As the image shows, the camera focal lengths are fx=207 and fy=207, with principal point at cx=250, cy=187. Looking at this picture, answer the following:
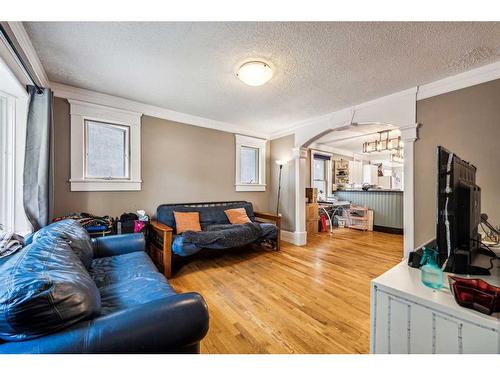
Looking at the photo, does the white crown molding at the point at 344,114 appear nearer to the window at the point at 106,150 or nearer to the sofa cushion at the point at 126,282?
the window at the point at 106,150

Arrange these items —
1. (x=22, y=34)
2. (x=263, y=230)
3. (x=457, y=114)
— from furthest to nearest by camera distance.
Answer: (x=263, y=230) < (x=457, y=114) < (x=22, y=34)

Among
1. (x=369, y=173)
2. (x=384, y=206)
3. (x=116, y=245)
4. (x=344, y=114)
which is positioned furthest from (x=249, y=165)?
(x=369, y=173)

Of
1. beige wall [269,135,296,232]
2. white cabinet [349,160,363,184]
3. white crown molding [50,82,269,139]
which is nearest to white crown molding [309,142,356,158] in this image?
white cabinet [349,160,363,184]

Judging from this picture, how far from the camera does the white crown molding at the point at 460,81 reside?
2.00 m

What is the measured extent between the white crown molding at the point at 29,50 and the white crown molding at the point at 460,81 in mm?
3764

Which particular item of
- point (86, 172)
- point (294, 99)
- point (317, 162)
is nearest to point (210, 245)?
point (86, 172)

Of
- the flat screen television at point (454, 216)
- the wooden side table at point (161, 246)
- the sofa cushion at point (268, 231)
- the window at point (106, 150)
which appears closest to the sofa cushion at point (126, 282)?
the wooden side table at point (161, 246)

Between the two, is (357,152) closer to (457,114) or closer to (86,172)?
(457,114)

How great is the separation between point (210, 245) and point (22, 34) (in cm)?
255

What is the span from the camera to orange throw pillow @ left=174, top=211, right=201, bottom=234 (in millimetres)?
3004

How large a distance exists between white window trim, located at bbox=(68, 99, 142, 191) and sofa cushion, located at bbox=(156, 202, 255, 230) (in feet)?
1.68

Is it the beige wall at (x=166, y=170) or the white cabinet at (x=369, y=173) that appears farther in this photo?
the white cabinet at (x=369, y=173)

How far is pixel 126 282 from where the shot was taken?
1508 mm

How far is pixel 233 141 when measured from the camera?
4020 millimetres
